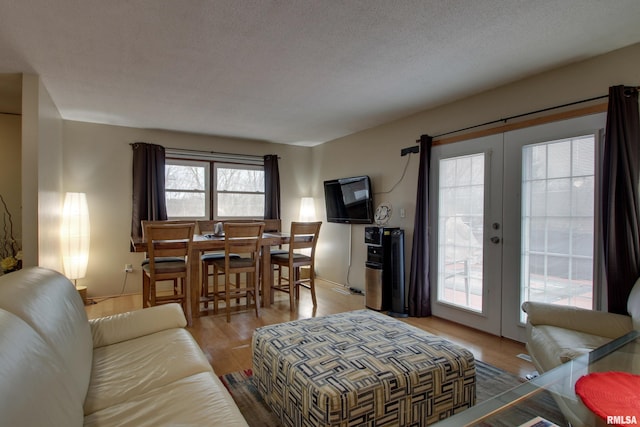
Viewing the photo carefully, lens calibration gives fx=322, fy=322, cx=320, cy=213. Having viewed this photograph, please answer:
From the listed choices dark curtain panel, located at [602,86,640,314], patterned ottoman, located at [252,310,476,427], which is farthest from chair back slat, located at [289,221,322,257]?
dark curtain panel, located at [602,86,640,314]

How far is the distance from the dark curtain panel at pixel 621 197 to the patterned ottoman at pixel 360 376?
4.20 ft

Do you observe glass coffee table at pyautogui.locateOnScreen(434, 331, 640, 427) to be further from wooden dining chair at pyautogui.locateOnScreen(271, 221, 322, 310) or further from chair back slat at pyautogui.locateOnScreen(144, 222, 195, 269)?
chair back slat at pyautogui.locateOnScreen(144, 222, 195, 269)

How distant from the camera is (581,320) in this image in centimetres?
199

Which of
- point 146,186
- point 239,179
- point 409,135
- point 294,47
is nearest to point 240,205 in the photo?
point 239,179

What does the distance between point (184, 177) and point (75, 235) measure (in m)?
1.57

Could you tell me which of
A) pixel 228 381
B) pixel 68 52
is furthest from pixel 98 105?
pixel 228 381

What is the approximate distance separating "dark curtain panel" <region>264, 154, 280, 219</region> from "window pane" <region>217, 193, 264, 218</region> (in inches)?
5.2

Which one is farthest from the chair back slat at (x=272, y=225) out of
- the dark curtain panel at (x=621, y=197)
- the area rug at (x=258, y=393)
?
the dark curtain panel at (x=621, y=197)

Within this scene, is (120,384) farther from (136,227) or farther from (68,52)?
(136,227)

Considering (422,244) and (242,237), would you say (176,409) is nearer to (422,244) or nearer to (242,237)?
(242,237)

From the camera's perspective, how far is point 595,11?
1.84 metres

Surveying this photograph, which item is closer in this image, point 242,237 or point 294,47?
point 294,47

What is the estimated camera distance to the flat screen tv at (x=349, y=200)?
4.42 m

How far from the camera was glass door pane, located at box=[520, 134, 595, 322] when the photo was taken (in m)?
2.42
